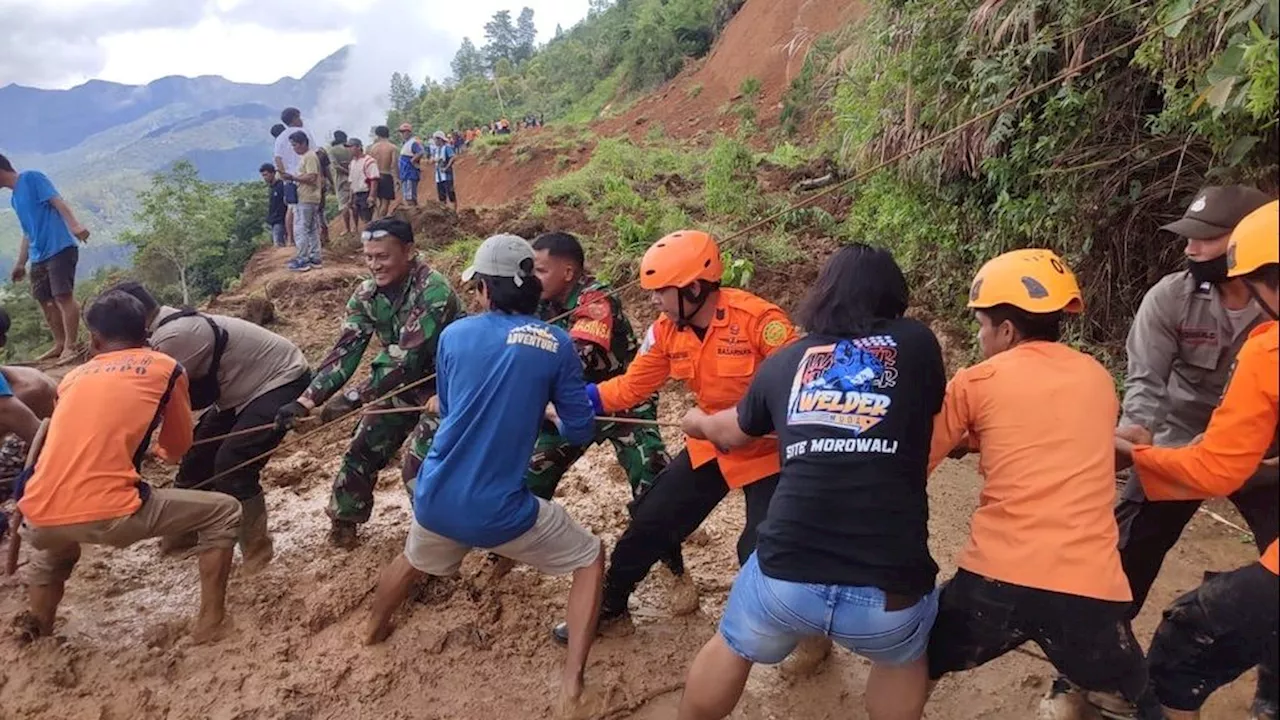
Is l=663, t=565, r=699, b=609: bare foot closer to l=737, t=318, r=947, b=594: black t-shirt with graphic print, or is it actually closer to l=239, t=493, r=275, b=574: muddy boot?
l=737, t=318, r=947, b=594: black t-shirt with graphic print

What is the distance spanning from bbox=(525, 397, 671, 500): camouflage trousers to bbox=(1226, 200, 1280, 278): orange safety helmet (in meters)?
2.44

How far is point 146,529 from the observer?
Result: 3424 millimetres

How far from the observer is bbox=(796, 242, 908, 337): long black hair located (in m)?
2.22

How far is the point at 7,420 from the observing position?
12.7ft

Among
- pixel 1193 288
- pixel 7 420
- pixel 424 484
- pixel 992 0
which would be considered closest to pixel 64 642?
pixel 7 420

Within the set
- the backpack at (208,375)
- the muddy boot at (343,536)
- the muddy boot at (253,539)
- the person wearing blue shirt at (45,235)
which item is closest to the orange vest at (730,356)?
the muddy boot at (343,536)

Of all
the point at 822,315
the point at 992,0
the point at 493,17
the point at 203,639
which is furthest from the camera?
the point at 493,17

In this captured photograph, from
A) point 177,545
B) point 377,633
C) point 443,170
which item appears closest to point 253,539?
point 177,545

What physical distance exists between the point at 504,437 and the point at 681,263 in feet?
2.93

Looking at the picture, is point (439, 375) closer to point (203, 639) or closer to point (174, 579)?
point (203, 639)

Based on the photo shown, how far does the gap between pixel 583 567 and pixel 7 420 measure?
2916mm

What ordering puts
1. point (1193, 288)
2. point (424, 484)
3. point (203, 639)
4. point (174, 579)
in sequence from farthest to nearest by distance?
1. point (174, 579)
2. point (203, 639)
3. point (424, 484)
4. point (1193, 288)

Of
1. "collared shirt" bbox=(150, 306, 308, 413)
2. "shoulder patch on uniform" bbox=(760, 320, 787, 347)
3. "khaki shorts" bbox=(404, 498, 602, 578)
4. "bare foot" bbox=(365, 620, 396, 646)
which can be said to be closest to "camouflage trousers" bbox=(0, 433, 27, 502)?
"collared shirt" bbox=(150, 306, 308, 413)

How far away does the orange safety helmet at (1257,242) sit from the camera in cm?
183
